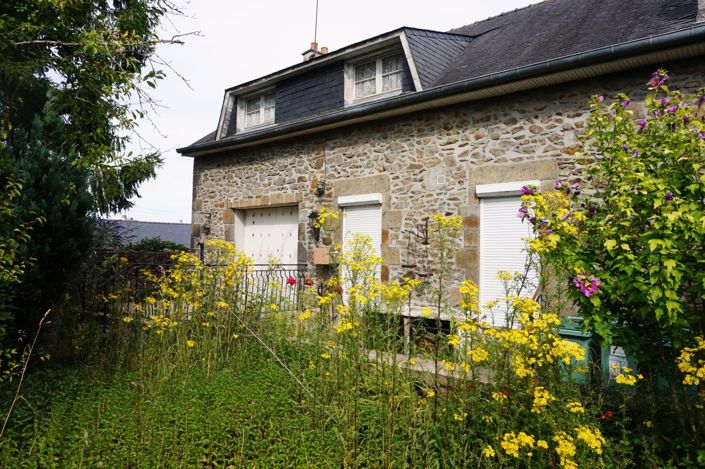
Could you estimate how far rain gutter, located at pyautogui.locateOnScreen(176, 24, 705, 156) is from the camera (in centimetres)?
487

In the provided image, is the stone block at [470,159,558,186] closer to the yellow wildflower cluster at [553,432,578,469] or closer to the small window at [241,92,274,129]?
the yellow wildflower cluster at [553,432,578,469]

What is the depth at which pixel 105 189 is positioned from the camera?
7.77m

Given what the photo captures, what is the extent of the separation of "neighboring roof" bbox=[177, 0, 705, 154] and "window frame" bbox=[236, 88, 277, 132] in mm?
804

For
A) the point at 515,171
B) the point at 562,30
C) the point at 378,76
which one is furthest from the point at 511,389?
the point at 378,76

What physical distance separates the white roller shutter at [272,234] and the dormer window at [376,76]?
105 inches

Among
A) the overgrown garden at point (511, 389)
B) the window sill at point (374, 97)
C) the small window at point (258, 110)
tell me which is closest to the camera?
the overgrown garden at point (511, 389)

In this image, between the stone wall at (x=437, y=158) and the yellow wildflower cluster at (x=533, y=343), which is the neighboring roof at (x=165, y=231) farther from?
the yellow wildflower cluster at (x=533, y=343)

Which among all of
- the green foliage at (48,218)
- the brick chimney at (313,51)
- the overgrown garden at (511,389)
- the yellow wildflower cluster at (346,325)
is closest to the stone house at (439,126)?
the brick chimney at (313,51)

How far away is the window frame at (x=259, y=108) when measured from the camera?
410 inches

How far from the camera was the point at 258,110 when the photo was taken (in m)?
10.8

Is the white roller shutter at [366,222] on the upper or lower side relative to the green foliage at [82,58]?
lower

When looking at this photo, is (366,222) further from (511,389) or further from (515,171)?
(511,389)

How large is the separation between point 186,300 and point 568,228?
3.64 m

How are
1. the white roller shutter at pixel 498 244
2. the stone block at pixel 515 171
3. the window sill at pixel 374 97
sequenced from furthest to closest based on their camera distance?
the window sill at pixel 374 97 → the white roller shutter at pixel 498 244 → the stone block at pixel 515 171
